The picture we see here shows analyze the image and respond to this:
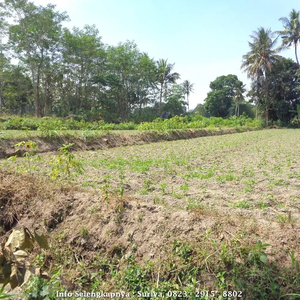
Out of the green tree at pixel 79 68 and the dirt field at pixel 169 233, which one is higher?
the green tree at pixel 79 68

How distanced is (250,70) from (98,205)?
1343 inches

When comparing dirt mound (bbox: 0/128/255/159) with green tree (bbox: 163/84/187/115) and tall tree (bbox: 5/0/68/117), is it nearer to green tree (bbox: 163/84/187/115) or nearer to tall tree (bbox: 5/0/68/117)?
tall tree (bbox: 5/0/68/117)

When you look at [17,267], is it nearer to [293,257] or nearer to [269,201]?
[293,257]


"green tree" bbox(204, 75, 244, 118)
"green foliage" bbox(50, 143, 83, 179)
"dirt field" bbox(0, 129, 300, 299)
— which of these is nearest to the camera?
"dirt field" bbox(0, 129, 300, 299)

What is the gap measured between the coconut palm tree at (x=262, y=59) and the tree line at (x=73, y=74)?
1140cm

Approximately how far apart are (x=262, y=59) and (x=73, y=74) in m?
23.9

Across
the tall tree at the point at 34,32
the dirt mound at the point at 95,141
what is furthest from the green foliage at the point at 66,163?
the tall tree at the point at 34,32

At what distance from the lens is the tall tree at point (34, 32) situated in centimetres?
2034

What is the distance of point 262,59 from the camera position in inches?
1169

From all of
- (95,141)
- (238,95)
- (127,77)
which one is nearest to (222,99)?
(238,95)

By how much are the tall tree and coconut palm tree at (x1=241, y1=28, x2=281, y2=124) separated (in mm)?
23798

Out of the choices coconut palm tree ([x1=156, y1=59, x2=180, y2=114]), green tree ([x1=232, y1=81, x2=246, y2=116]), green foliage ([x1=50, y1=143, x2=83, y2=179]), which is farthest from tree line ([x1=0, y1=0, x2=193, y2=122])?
green foliage ([x1=50, y1=143, x2=83, y2=179])

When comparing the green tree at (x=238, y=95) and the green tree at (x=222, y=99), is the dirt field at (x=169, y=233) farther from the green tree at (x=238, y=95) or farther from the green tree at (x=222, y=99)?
the green tree at (x=222, y=99)

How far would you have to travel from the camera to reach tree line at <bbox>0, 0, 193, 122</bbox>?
2170 centimetres
